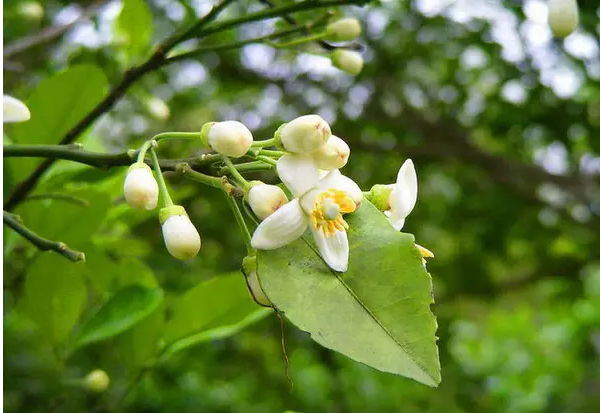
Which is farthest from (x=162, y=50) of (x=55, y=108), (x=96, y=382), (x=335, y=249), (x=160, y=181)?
(x=96, y=382)

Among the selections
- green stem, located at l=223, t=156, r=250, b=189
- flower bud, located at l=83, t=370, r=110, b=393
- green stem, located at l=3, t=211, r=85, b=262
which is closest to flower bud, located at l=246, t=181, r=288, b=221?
green stem, located at l=223, t=156, r=250, b=189

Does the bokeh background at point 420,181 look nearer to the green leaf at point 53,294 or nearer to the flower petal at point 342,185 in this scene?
the green leaf at point 53,294

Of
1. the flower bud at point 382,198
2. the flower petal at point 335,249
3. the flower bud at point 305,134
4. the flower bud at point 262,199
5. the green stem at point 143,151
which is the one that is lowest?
the flower bud at point 382,198

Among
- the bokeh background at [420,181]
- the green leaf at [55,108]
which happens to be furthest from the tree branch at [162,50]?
the bokeh background at [420,181]

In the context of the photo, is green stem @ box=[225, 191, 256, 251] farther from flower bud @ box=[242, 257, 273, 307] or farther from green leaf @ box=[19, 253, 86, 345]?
green leaf @ box=[19, 253, 86, 345]

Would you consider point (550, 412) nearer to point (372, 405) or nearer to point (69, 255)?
point (372, 405)

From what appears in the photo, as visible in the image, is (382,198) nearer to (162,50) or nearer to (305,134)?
(305,134)

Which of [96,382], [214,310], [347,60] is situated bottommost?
[96,382]

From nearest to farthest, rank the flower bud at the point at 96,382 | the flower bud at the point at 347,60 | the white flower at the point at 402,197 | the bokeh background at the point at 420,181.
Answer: the white flower at the point at 402,197, the flower bud at the point at 347,60, the flower bud at the point at 96,382, the bokeh background at the point at 420,181

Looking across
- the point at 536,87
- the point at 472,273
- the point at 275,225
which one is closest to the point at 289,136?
the point at 275,225
